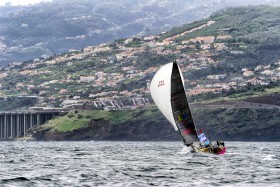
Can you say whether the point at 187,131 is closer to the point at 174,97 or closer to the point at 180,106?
the point at 180,106

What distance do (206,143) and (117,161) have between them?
1469 cm

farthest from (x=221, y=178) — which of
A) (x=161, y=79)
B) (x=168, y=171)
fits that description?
(x=161, y=79)

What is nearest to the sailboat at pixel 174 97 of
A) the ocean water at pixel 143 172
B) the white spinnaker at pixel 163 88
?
the white spinnaker at pixel 163 88

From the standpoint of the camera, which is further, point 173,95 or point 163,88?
point 173,95

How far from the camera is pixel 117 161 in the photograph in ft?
312

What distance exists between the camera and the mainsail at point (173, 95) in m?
102

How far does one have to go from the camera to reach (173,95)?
103 m

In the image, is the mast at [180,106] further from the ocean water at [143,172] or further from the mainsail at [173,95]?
the ocean water at [143,172]

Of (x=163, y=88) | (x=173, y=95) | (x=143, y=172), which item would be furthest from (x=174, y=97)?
(x=143, y=172)

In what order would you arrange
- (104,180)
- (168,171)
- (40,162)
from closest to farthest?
(104,180) → (168,171) → (40,162)

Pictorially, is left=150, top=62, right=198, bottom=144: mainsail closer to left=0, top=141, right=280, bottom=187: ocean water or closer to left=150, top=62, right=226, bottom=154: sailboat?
left=150, top=62, right=226, bottom=154: sailboat

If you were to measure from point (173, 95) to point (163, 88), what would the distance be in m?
1.51

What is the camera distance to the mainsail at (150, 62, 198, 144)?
101688mm

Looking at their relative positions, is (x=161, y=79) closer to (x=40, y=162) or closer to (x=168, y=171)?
(x=40, y=162)
